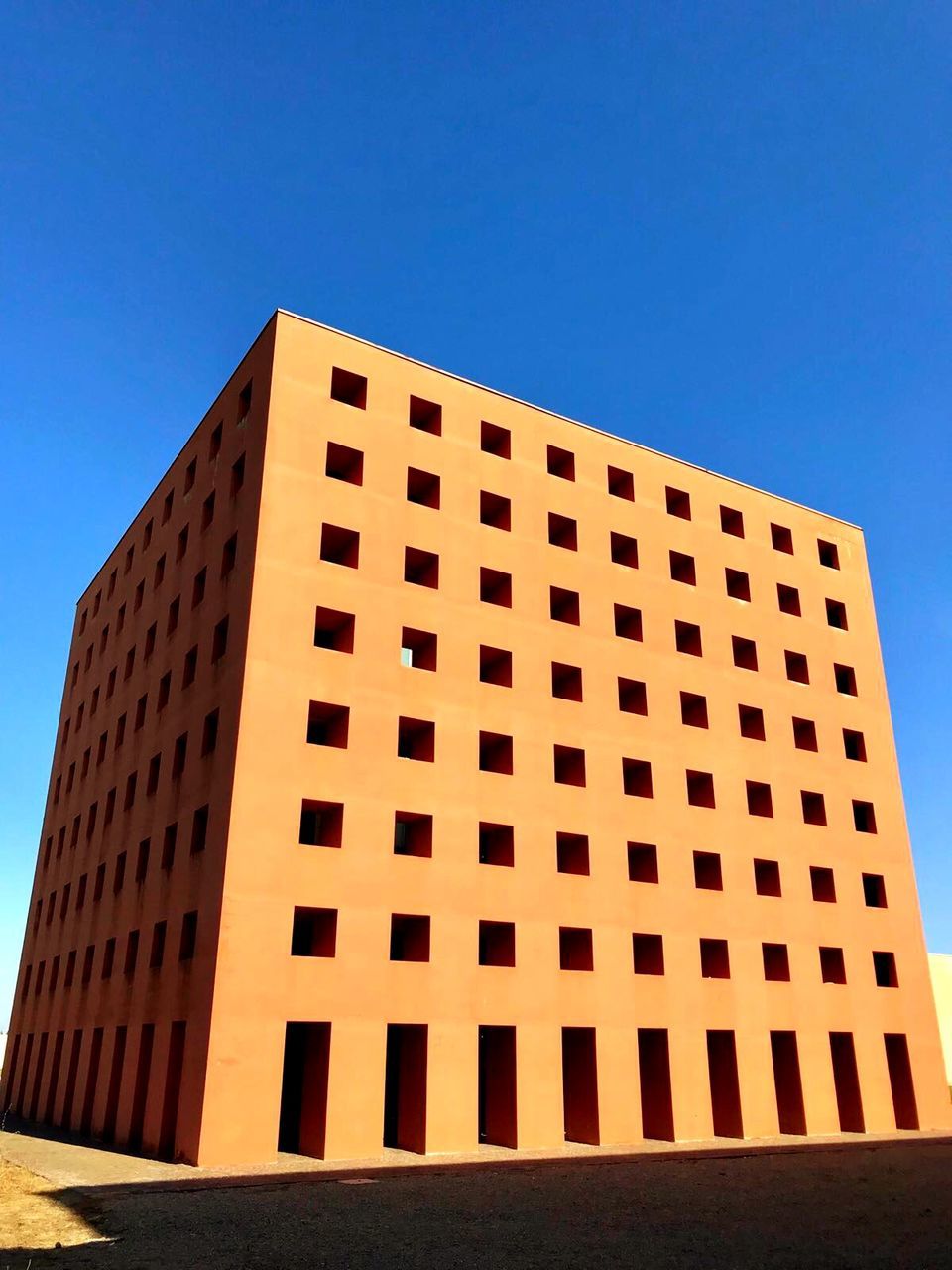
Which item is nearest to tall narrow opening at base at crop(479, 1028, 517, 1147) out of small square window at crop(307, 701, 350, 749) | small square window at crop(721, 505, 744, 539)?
small square window at crop(307, 701, 350, 749)

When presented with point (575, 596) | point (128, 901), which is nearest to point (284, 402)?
point (575, 596)

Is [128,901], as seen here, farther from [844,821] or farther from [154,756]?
[844,821]

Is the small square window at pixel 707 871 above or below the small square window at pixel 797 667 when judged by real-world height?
Answer: below

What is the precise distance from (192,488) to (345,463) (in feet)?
25.0

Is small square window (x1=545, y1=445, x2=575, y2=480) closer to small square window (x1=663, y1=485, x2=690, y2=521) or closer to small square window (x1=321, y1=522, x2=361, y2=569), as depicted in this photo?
small square window (x1=663, y1=485, x2=690, y2=521)

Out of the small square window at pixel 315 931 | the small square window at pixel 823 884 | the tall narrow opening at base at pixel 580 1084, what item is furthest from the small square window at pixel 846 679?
the small square window at pixel 315 931

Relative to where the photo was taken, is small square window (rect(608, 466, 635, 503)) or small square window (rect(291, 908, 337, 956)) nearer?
small square window (rect(291, 908, 337, 956))

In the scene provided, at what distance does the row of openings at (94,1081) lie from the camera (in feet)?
83.1

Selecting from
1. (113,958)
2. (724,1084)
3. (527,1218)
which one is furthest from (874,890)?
(113,958)

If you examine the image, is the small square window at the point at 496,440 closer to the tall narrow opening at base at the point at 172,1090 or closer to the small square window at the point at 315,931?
the small square window at the point at 315,931

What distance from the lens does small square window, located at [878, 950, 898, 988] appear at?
116 feet

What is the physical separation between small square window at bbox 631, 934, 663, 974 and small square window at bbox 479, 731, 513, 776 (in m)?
6.38

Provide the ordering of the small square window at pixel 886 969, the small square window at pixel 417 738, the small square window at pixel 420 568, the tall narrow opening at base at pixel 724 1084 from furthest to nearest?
the small square window at pixel 886 969 < the small square window at pixel 420 568 < the tall narrow opening at base at pixel 724 1084 < the small square window at pixel 417 738

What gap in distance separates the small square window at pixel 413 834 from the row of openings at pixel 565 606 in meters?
5.36
